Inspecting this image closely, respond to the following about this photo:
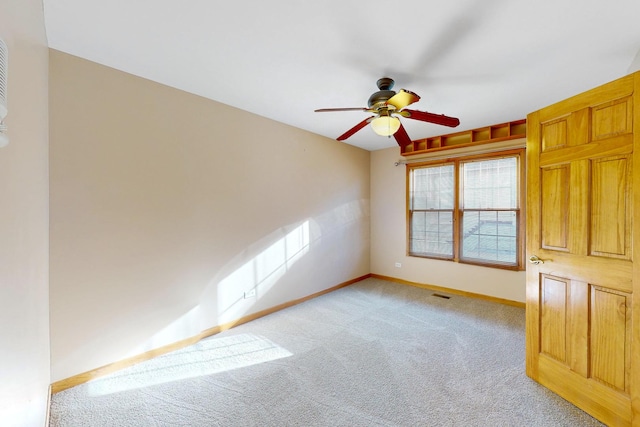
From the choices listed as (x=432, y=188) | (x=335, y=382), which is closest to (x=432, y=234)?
(x=432, y=188)

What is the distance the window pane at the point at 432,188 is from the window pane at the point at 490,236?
0.44 m

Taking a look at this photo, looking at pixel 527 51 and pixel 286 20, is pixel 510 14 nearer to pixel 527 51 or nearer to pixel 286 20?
pixel 527 51

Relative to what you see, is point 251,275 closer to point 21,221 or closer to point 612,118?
point 21,221

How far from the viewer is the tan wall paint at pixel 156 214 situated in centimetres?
221

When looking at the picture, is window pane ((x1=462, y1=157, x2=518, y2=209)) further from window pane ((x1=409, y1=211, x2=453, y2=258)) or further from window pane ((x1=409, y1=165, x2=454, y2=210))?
window pane ((x1=409, y1=211, x2=453, y2=258))

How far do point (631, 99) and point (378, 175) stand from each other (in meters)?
3.89

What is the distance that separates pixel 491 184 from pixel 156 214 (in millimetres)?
4694

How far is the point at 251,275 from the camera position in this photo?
3.54m

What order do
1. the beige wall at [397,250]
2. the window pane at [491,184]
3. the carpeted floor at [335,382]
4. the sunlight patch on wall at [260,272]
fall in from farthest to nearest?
the beige wall at [397,250]
the window pane at [491,184]
the sunlight patch on wall at [260,272]
the carpeted floor at [335,382]

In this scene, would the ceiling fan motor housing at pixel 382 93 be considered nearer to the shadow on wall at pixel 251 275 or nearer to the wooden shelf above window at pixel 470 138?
the shadow on wall at pixel 251 275

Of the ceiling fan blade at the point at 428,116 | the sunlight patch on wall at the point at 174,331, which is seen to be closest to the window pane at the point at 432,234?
the ceiling fan blade at the point at 428,116

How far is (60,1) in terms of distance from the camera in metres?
1.68

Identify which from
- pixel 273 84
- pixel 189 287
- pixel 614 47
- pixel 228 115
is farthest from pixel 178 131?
pixel 614 47

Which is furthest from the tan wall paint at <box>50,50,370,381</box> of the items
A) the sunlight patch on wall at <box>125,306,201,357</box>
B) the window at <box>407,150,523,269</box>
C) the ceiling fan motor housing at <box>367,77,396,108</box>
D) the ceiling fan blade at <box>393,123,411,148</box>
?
the window at <box>407,150,523,269</box>
